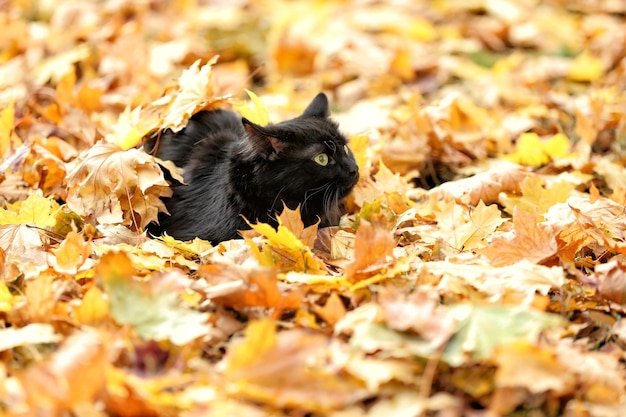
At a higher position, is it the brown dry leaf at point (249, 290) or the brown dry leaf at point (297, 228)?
the brown dry leaf at point (249, 290)

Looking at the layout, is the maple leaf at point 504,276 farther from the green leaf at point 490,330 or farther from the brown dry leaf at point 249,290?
the brown dry leaf at point 249,290

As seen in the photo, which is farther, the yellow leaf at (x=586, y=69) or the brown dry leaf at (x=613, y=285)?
the yellow leaf at (x=586, y=69)

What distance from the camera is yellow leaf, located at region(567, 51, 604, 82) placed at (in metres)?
4.43

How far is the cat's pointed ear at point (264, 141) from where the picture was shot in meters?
2.47

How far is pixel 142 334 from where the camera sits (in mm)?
1734

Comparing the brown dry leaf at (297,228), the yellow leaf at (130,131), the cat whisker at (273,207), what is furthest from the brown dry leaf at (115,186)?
the brown dry leaf at (297,228)

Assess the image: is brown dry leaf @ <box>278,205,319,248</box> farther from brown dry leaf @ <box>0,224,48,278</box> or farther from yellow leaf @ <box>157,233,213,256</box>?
brown dry leaf @ <box>0,224,48,278</box>

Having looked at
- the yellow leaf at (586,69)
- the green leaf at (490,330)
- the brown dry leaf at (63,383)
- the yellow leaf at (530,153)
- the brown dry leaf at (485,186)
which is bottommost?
the yellow leaf at (586,69)

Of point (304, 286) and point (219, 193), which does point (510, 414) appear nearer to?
point (304, 286)

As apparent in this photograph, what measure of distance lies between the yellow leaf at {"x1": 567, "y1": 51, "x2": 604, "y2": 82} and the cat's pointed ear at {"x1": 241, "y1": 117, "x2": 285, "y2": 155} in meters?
2.58

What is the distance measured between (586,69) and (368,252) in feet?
9.74

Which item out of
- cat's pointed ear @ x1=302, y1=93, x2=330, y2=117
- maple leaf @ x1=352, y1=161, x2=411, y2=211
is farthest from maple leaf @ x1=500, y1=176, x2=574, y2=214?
cat's pointed ear @ x1=302, y1=93, x2=330, y2=117

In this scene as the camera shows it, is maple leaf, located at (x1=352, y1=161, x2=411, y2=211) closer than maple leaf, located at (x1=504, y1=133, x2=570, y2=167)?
Yes

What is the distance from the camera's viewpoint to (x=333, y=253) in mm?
2355
